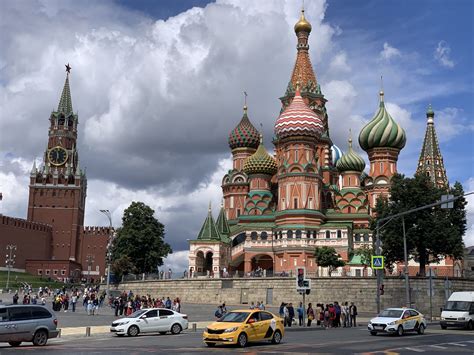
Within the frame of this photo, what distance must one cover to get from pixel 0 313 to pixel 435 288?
131ft

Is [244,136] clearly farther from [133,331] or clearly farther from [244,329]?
[244,329]

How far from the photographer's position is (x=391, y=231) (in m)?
54.9

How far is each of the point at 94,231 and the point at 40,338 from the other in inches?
4332

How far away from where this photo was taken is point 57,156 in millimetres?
139250

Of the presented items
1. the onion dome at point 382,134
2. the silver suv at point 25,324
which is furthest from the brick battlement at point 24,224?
the silver suv at point 25,324

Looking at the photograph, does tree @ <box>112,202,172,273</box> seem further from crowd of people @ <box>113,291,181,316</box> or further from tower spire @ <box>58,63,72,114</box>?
tower spire @ <box>58,63,72,114</box>

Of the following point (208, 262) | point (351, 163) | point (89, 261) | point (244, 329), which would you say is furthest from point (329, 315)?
point (89, 261)

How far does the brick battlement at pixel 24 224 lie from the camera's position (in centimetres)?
11453

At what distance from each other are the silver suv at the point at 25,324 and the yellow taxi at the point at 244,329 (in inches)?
246

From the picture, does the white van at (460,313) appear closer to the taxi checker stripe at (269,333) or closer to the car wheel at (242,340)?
the taxi checker stripe at (269,333)

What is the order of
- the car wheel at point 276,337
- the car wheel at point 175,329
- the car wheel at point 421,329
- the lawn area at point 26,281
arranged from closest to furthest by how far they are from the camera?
the car wheel at point 276,337
the car wheel at point 175,329
the car wheel at point 421,329
the lawn area at point 26,281

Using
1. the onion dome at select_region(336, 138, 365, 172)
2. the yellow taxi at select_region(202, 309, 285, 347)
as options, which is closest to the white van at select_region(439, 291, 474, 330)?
the yellow taxi at select_region(202, 309, 285, 347)

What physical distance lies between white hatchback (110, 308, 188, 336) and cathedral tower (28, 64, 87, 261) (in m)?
101

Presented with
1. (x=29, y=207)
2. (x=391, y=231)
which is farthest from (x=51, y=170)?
A: (x=391, y=231)
